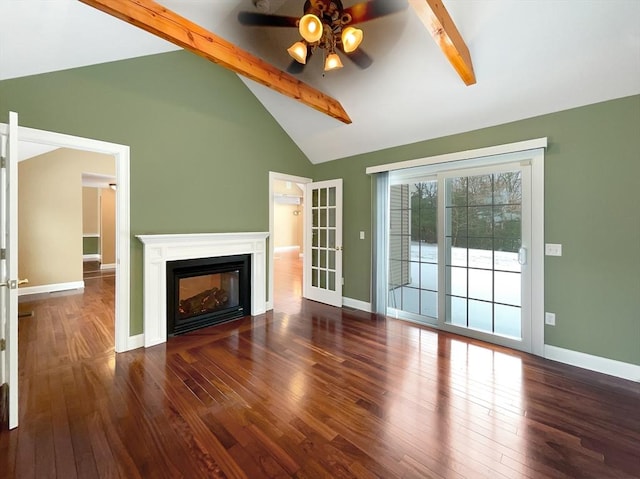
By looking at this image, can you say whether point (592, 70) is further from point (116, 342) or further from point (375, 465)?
point (116, 342)

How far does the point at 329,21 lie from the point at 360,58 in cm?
58

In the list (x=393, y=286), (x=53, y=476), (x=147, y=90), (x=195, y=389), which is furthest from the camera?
(x=393, y=286)

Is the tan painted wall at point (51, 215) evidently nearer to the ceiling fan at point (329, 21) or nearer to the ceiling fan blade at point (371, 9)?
the ceiling fan at point (329, 21)

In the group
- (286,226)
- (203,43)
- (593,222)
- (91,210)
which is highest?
(203,43)

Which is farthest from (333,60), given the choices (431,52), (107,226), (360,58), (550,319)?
(107,226)

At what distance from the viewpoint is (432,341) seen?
10.6 ft

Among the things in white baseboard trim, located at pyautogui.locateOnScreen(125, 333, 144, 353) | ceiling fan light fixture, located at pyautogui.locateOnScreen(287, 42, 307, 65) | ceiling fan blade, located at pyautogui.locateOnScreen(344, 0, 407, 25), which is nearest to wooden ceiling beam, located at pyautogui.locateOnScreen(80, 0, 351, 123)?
ceiling fan light fixture, located at pyautogui.locateOnScreen(287, 42, 307, 65)

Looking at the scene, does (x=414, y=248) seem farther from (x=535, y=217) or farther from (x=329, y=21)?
(x=329, y=21)

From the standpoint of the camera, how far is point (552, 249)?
2.82 metres

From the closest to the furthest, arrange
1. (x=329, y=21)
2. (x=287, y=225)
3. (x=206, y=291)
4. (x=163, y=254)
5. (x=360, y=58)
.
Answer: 1. (x=329, y=21)
2. (x=360, y=58)
3. (x=163, y=254)
4. (x=206, y=291)
5. (x=287, y=225)

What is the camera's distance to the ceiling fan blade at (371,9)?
214 centimetres

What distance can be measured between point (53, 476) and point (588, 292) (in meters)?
4.24

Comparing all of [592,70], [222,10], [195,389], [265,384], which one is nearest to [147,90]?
[222,10]

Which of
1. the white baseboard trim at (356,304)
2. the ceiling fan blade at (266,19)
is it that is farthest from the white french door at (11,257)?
the white baseboard trim at (356,304)
